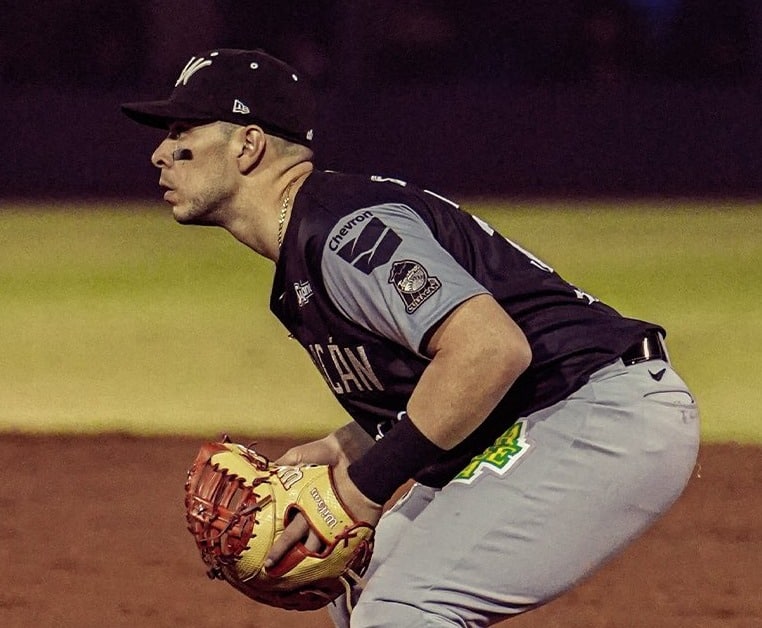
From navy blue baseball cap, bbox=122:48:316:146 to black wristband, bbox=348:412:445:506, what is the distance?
782 millimetres

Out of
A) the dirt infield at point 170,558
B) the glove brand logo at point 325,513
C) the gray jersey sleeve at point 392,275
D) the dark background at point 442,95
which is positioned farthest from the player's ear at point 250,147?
the dark background at point 442,95

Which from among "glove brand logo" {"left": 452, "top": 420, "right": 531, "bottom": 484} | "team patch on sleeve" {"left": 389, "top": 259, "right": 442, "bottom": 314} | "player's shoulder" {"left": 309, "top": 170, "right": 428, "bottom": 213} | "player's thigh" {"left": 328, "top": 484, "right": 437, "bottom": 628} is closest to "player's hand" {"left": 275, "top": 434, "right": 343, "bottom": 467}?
"player's thigh" {"left": 328, "top": 484, "right": 437, "bottom": 628}

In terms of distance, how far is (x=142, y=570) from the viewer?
542 centimetres

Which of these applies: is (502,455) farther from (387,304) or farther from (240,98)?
(240,98)

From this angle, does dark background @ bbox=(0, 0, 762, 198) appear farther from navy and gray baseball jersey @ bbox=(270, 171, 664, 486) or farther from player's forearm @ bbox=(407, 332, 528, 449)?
player's forearm @ bbox=(407, 332, 528, 449)

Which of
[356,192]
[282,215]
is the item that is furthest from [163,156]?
[356,192]

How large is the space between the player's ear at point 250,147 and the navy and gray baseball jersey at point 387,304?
0.13 meters

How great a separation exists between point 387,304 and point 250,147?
59cm

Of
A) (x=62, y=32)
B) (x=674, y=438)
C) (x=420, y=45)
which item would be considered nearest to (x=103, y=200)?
(x=62, y=32)

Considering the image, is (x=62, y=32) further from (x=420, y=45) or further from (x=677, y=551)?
(x=677, y=551)

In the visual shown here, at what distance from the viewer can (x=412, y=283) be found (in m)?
2.79

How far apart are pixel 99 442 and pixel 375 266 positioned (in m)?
4.86

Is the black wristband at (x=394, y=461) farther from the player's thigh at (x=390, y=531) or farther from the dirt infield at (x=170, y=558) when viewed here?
the dirt infield at (x=170, y=558)

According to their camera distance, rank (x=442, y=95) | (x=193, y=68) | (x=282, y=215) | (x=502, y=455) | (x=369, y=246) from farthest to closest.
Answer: (x=442, y=95) → (x=193, y=68) → (x=282, y=215) → (x=502, y=455) → (x=369, y=246)
